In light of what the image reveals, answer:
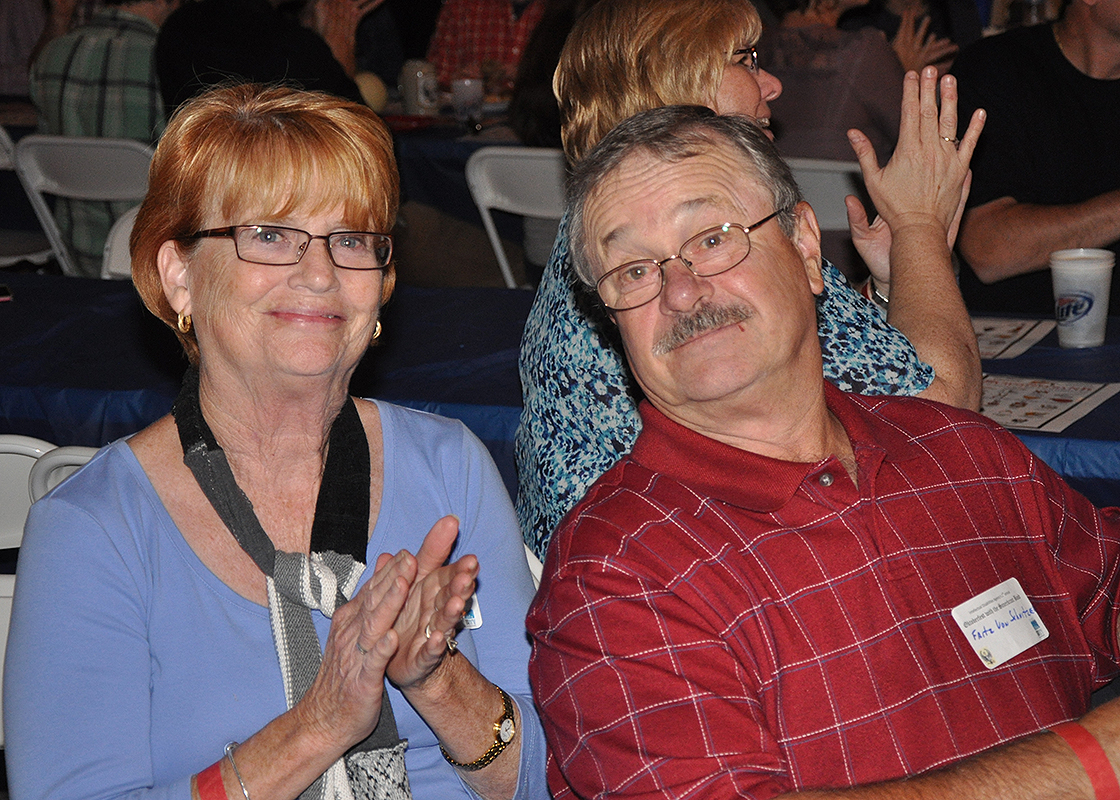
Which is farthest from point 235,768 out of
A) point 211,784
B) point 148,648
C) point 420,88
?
point 420,88

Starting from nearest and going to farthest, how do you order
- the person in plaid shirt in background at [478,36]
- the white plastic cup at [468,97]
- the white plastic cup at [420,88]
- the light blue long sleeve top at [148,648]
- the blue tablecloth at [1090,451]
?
the light blue long sleeve top at [148,648] < the blue tablecloth at [1090,451] < the white plastic cup at [468,97] < the white plastic cup at [420,88] < the person in plaid shirt in background at [478,36]

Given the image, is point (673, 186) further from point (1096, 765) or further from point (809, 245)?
point (1096, 765)

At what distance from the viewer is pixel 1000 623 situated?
4.74 ft

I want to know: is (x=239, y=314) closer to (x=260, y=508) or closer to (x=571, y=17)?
(x=260, y=508)

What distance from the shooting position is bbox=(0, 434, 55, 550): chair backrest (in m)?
2.06

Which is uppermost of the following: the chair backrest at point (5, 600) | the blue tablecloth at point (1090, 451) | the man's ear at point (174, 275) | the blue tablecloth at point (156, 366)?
the man's ear at point (174, 275)

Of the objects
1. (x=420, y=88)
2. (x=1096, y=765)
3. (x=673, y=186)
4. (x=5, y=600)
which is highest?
(x=673, y=186)

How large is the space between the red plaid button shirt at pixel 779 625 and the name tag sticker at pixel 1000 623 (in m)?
0.01

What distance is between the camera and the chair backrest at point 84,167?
4375mm

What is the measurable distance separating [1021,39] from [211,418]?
278cm

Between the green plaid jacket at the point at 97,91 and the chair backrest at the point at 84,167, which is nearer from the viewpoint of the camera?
the chair backrest at the point at 84,167

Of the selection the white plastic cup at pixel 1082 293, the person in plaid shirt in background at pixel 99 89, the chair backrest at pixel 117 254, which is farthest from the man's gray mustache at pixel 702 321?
the person in plaid shirt in background at pixel 99 89

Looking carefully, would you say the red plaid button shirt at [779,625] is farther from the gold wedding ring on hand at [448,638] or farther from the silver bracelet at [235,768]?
the silver bracelet at [235,768]

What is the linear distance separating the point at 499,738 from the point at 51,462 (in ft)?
3.17
